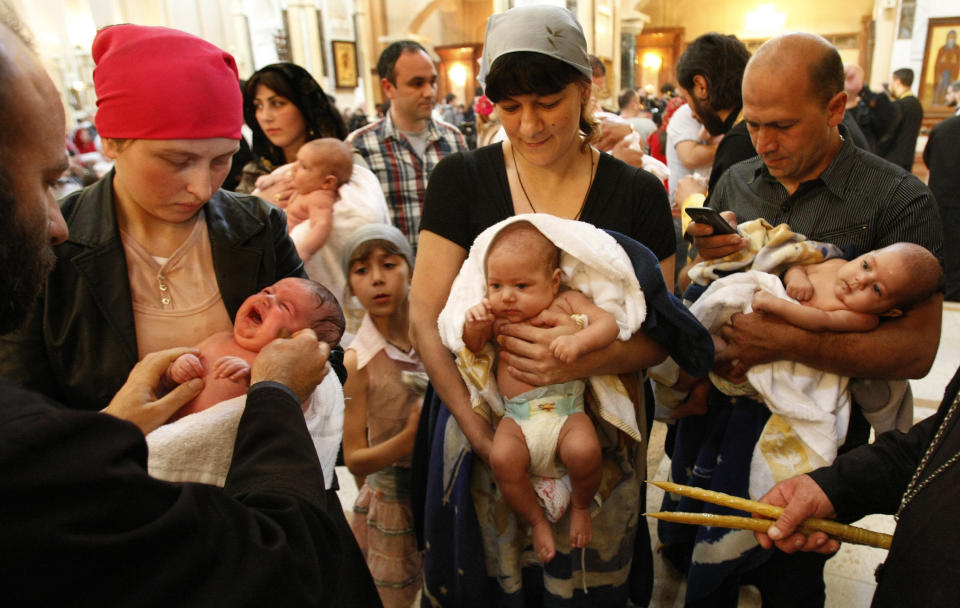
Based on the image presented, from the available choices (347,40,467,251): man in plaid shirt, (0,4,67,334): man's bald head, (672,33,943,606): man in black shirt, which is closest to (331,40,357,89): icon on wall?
(347,40,467,251): man in plaid shirt

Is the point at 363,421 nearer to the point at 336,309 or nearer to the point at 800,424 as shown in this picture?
the point at 336,309

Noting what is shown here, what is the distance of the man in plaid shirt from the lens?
12.3ft

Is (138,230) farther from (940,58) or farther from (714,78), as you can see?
(940,58)

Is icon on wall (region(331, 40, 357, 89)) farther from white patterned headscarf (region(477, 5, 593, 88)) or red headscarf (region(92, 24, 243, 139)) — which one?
red headscarf (region(92, 24, 243, 139))

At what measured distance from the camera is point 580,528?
5.53 feet

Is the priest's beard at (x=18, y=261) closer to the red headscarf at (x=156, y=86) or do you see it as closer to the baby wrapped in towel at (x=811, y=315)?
the red headscarf at (x=156, y=86)

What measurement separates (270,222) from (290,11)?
14710mm

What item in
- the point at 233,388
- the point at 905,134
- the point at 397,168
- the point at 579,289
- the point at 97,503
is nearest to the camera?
the point at 97,503

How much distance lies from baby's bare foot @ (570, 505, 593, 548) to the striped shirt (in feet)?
3.86

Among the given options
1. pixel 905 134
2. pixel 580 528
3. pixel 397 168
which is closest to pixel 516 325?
pixel 580 528

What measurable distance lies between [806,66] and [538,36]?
2.93 ft

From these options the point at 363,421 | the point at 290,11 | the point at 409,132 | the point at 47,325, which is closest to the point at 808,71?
the point at 363,421

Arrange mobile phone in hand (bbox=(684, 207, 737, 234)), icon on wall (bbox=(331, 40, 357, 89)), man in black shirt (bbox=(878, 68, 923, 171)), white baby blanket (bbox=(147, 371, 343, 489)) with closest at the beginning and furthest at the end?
1. white baby blanket (bbox=(147, 371, 343, 489))
2. mobile phone in hand (bbox=(684, 207, 737, 234))
3. man in black shirt (bbox=(878, 68, 923, 171))
4. icon on wall (bbox=(331, 40, 357, 89))

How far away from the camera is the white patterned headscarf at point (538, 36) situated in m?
1.60
